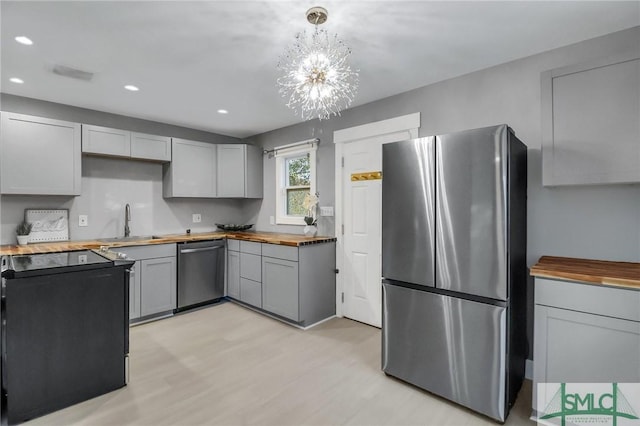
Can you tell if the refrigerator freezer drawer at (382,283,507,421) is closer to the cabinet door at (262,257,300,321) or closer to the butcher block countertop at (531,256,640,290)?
the butcher block countertop at (531,256,640,290)

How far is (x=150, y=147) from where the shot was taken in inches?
148

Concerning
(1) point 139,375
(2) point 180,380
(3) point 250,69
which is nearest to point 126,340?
(1) point 139,375

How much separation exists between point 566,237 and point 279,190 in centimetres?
325

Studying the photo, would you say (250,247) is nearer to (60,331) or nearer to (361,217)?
(361,217)

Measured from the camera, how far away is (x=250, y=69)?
252cm

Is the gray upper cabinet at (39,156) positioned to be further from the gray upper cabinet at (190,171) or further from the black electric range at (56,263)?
the black electric range at (56,263)

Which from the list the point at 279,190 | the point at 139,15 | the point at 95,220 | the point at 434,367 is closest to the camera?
the point at 139,15

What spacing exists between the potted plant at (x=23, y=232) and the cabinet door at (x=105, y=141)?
3.06 feet

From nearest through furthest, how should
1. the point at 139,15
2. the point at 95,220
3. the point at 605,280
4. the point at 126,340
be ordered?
the point at 605,280 → the point at 139,15 → the point at 126,340 → the point at 95,220

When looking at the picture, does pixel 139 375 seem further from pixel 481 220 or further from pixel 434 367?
pixel 481 220

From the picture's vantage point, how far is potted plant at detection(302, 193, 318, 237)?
3.73m

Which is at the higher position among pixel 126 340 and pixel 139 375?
pixel 126 340

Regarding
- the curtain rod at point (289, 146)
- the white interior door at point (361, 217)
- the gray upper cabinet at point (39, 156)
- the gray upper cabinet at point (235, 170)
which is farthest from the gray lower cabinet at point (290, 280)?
the gray upper cabinet at point (39, 156)

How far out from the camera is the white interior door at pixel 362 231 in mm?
3236
